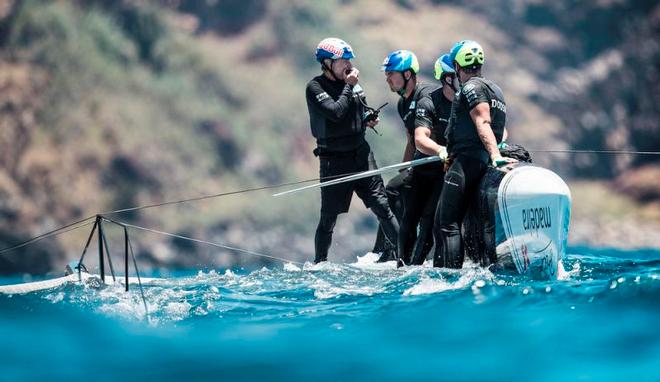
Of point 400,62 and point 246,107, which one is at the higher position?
point 246,107

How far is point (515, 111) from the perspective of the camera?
36625 millimetres

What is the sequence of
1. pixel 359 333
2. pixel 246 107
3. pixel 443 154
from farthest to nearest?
pixel 246 107 < pixel 443 154 < pixel 359 333

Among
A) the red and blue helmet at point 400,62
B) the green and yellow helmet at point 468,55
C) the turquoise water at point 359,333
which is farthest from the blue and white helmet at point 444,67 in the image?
the turquoise water at point 359,333

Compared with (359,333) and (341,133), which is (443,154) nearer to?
(341,133)

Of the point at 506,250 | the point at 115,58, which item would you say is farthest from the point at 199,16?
the point at 506,250

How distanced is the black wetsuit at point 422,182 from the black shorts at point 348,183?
61 cm

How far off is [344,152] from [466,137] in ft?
6.99

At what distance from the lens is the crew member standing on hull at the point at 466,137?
7.24 m

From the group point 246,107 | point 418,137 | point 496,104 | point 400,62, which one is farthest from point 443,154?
point 246,107

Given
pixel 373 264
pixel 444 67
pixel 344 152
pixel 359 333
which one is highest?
pixel 444 67

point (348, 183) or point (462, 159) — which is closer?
point (462, 159)

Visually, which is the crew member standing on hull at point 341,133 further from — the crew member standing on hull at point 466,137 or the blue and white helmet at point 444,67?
the crew member standing on hull at point 466,137

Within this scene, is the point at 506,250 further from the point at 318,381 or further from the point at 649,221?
the point at 649,221

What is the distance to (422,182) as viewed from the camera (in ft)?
28.5
